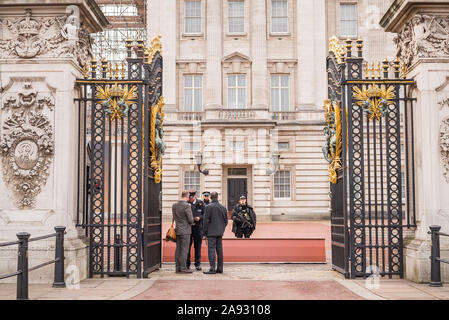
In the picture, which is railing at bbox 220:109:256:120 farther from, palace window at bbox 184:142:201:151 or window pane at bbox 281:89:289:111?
window pane at bbox 281:89:289:111

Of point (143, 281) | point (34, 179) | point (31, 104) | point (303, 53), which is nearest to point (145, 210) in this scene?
point (143, 281)

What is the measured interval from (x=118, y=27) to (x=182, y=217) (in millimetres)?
33123

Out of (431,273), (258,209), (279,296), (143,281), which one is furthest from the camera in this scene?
(258,209)

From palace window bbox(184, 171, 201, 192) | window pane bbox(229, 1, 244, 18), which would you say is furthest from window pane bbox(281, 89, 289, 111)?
palace window bbox(184, 171, 201, 192)

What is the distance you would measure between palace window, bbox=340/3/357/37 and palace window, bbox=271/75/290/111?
517cm

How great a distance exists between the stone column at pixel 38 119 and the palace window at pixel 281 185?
25292mm

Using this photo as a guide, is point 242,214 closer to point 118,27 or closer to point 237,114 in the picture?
point 237,114

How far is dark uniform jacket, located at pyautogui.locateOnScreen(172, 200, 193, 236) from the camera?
11578 mm

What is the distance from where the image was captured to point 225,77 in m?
35.5

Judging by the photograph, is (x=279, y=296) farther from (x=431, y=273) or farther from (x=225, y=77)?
(x=225, y=77)

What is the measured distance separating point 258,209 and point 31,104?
24.8 meters

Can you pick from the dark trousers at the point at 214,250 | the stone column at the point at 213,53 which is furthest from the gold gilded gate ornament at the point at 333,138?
the stone column at the point at 213,53

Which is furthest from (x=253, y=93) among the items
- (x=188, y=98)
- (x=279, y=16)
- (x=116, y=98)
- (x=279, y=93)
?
(x=116, y=98)

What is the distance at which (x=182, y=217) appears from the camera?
1163 centimetres
